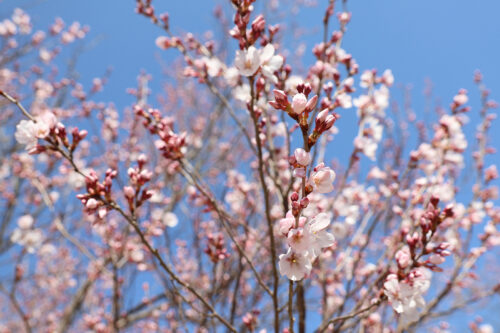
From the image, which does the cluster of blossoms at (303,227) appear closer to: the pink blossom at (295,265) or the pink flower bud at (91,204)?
the pink blossom at (295,265)

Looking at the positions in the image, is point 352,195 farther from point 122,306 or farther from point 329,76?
point 122,306

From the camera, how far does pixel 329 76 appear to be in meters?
2.33

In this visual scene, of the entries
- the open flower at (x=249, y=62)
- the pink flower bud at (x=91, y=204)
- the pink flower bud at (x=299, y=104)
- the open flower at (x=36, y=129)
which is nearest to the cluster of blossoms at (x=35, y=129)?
the open flower at (x=36, y=129)

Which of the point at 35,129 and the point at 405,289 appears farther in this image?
the point at 35,129

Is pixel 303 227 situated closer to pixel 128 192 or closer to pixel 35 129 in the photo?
pixel 128 192

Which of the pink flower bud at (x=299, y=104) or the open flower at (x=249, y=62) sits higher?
the open flower at (x=249, y=62)

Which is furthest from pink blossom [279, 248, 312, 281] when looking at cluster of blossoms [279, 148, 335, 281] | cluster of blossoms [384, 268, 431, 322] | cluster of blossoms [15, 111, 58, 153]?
cluster of blossoms [15, 111, 58, 153]

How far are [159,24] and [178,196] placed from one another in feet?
8.94

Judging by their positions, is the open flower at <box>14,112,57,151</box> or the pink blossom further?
the open flower at <box>14,112,57,151</box>

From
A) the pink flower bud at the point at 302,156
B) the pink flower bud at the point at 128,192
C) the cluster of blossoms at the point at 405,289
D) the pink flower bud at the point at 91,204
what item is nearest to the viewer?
the pink flower bud at the point at 302,156

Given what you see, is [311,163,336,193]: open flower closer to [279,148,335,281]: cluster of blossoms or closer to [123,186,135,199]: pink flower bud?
[279,148,335,281]: cluster of blossoms

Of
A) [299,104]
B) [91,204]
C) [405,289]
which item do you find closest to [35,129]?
[91,204]

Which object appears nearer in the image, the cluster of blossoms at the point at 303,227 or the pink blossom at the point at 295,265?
the cluster of blossoms at the point at 303,227

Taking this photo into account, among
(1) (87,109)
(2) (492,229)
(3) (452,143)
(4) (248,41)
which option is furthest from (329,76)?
(1) (87,109)
